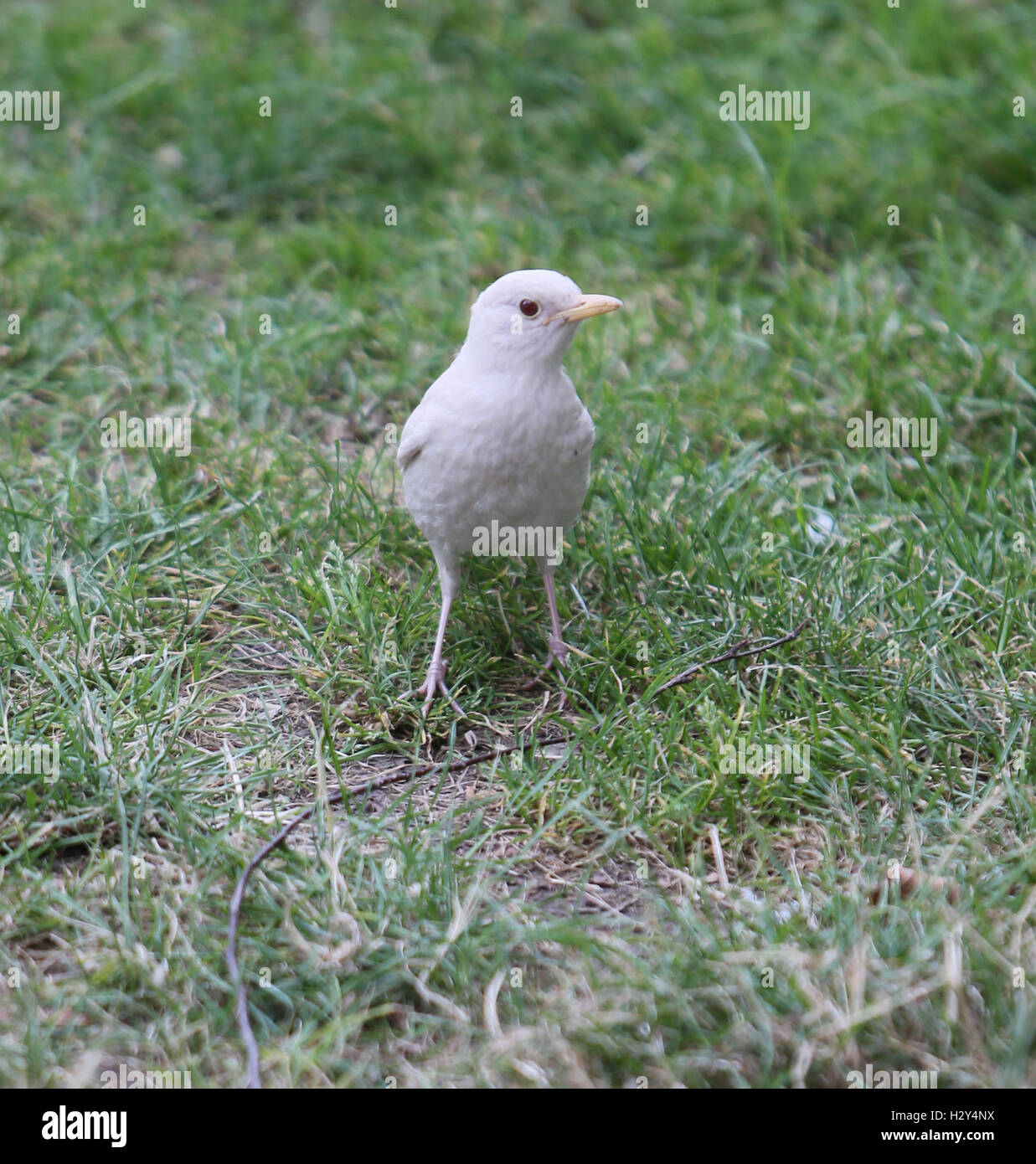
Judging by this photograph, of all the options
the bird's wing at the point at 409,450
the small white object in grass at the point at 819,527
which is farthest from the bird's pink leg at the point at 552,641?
the small white object in grass at the point at 819,527

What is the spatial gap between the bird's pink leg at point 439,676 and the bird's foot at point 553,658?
0.26 m

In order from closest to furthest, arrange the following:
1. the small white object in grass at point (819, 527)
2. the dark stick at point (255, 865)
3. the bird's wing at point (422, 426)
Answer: the dark stick at point (255, 865) → the bird's wing at point (422, 426) → the small white object in grass at point (819, 527)

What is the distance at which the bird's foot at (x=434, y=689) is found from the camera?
3.72 m

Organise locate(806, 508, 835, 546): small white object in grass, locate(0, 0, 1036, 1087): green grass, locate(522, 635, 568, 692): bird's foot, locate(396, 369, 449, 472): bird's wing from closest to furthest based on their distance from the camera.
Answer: locate(0, 0, 1036, 1087): green grass, locate(396, 369, 449, 472): bird's wing, locate(522, 635, 568, 692): bird's foot, locate(806, 508, 835, 546): small white object in grass

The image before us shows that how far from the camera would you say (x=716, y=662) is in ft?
12.4

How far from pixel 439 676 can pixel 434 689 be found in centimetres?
4

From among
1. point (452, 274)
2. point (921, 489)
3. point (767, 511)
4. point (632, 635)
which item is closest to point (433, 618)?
point (632, 635)

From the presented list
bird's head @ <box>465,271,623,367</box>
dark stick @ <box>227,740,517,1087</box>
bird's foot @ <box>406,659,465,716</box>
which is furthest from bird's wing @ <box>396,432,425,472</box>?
dark stick @ <box>227,740,517,1087</box>

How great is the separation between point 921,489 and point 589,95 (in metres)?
3.30

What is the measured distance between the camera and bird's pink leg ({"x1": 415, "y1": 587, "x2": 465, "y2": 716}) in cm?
373

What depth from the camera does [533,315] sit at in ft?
11.6

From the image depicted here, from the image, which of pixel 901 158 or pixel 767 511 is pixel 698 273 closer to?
pixel 901 158

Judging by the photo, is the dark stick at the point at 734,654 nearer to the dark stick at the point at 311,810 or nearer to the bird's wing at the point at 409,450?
the dark stick at the point at 311,810

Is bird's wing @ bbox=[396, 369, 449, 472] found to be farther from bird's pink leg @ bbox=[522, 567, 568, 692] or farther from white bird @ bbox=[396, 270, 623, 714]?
bird's pink leg @ bbox=[522, 567, 568, 692]
